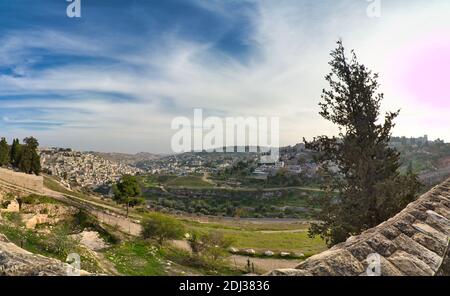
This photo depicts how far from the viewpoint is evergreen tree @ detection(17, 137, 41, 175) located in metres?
44.7

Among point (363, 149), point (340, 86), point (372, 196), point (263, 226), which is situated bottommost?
point (263, 226)

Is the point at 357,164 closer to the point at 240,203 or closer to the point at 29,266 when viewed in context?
the point at 29,266

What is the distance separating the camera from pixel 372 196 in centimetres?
1057

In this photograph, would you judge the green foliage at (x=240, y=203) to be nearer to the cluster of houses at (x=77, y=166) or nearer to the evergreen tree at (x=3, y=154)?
the evergreen tree at (x=3, y=154)

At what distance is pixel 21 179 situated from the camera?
117ft

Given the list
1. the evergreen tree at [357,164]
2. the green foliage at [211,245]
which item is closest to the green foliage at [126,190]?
the green foliage at [211,245]

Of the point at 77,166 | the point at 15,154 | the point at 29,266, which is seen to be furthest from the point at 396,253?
the point at 77,166

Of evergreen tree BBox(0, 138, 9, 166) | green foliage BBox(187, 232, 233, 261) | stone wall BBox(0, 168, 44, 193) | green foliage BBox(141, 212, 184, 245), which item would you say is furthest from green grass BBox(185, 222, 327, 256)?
evergreen tree BBox(0, 138, 9, 166)

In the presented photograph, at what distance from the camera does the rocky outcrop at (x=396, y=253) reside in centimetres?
246

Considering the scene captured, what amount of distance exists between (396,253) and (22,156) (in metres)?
50.6

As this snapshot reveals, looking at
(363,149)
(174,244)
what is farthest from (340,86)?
(174,244)
